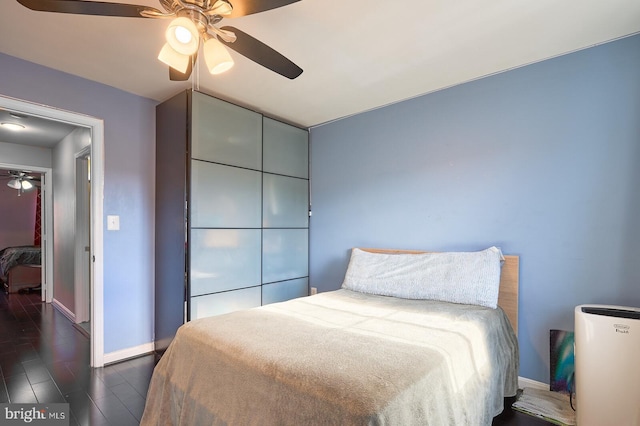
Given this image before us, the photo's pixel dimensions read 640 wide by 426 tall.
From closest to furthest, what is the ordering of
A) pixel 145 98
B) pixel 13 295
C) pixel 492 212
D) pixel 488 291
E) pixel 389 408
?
1. pixel 389 408
2. pixel 488 291
3. pixel 492 212
4. pixel 145 98
5. pixel 13 295

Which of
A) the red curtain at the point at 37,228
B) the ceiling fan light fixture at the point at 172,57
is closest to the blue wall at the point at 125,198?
the ceiling fan light fixture at the point at 172,57

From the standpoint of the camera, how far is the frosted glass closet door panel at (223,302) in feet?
8.89

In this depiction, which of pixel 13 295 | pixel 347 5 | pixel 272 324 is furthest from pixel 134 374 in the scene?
pixel 13 295

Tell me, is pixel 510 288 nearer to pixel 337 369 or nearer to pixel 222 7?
pixel 337 369

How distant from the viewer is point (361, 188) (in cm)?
334

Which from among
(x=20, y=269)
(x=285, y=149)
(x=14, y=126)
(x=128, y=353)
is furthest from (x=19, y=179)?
(x=285, y=149)

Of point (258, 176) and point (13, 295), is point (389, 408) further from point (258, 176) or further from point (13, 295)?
point (13, 295)

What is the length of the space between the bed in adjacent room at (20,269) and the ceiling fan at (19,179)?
1529 mm

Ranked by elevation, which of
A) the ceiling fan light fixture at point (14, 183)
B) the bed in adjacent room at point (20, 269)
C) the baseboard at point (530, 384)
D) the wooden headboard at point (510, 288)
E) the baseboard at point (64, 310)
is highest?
the ceiling fan light fixture at point (14, 183)

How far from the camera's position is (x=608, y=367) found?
170cm

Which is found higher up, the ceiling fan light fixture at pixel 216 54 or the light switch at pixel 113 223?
the ceiling fan light fixture at pixel 216 54

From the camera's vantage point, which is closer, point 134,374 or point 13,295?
point 134,374

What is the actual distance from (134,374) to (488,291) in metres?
2.76

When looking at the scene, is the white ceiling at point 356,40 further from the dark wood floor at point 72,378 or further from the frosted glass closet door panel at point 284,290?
the dark wood floor at point 72,378
